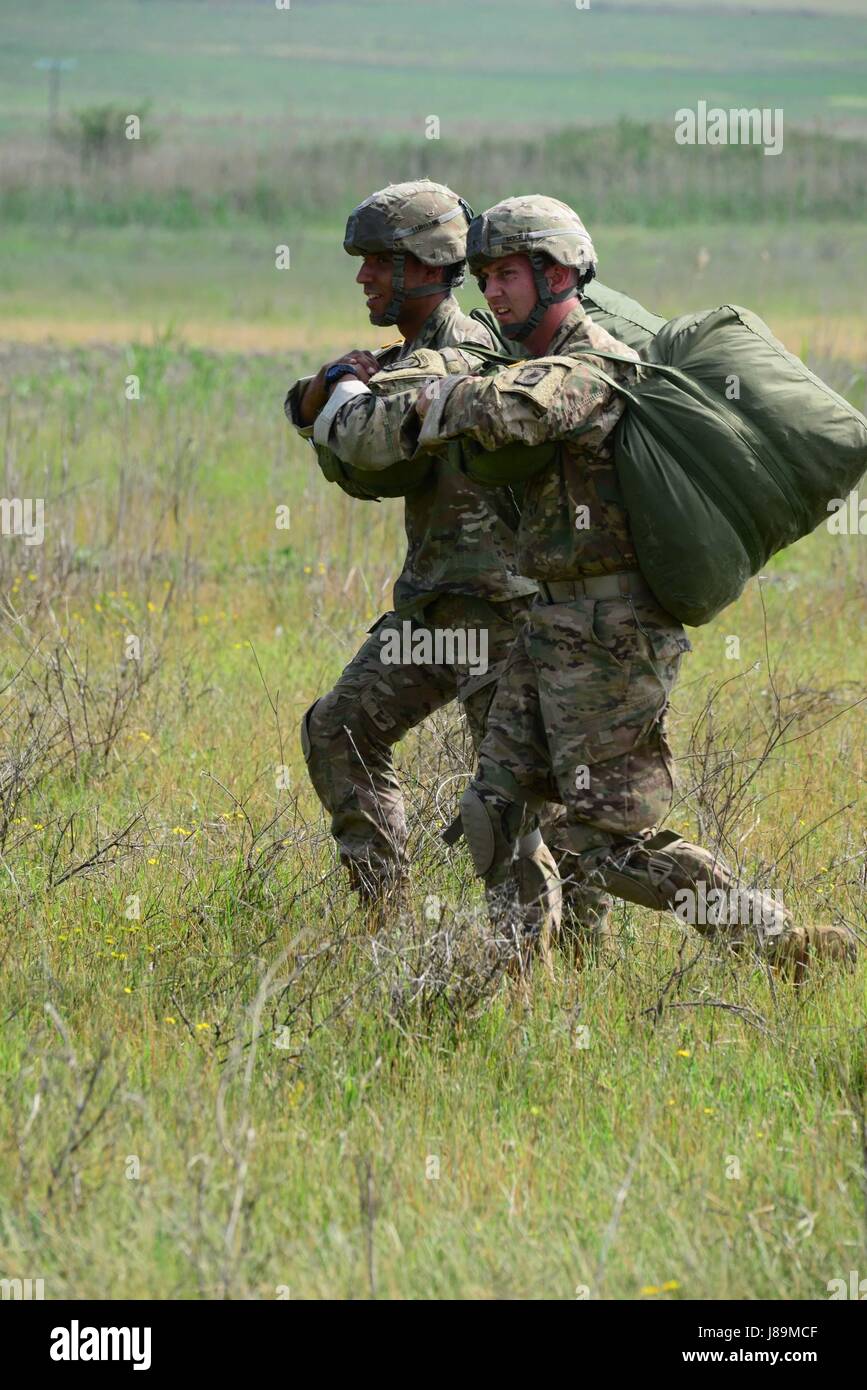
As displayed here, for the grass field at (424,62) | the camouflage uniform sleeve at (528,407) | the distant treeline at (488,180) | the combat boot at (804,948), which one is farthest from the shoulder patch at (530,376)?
the grass field at (424,62)

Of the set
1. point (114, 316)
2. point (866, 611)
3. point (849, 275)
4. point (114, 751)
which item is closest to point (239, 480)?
point (866, 611)

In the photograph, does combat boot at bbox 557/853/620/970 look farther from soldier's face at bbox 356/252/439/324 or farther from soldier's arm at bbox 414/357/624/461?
soldier's face at bbox 356/252/439/324

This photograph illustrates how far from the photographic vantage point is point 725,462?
3963mm

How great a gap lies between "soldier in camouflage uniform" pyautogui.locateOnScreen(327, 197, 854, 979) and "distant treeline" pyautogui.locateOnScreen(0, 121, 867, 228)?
30553 mm

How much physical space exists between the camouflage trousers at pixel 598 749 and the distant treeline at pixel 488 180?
30684 millimetres

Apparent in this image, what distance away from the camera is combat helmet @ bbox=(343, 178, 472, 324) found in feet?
14.6

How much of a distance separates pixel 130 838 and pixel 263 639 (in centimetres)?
277

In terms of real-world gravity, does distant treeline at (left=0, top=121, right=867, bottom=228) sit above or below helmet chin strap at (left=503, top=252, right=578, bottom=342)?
above

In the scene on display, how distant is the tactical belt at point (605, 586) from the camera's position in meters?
4.14

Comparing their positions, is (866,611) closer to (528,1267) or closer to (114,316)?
(528,1267)

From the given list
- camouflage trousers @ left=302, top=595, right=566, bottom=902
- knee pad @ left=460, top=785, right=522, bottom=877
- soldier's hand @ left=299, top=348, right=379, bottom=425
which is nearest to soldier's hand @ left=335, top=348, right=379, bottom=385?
soldier's hand @ left=299, top=348, right=379, bottom=425

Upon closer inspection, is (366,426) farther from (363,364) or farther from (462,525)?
(462,525)

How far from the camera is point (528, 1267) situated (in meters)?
3.12

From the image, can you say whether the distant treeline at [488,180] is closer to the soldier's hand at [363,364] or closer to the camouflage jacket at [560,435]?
the soldier's hand at [363,364]
